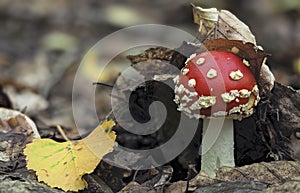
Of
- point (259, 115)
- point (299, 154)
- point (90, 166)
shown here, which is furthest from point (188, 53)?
point (299, 154)

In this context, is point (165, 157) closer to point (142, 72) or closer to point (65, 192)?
point (142, 72)

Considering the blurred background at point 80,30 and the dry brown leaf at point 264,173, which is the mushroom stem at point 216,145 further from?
the blurred background at point 80,30

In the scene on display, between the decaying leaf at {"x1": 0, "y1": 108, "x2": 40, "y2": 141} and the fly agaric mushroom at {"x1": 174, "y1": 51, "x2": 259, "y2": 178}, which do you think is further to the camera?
the decaying leaf at {"x1": 0, "y1": 108, "x2": 40, "y2": 141}

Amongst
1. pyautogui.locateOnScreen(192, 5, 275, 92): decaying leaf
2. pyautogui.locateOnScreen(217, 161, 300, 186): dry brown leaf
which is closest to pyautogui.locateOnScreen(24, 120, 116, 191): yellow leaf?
pyautogui.locateOnScreen(217, 161, 300, 186): dry brown leaf

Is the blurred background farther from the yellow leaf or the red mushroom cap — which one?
the red mushroom cap

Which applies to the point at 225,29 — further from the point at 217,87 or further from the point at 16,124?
the point at 16,124

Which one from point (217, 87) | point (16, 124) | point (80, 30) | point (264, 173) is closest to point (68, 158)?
point (16, 124)
